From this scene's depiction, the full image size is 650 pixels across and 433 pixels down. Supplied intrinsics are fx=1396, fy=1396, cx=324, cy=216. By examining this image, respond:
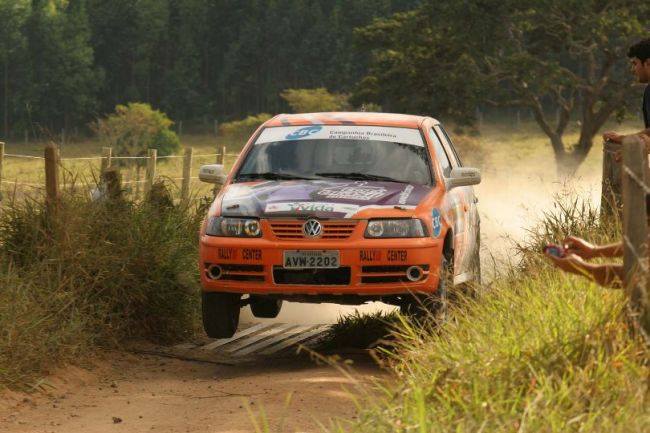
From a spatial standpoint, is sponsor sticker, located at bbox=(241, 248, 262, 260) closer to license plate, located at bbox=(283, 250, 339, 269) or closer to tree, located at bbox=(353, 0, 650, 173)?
license plate, located at bbox=(283, 250, 339, 269)

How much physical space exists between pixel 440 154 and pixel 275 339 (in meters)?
2.05

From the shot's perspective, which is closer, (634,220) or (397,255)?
(634,220)

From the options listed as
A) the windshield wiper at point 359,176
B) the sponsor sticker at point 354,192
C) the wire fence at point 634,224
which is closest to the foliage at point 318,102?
the windshield wiper at point 359,176

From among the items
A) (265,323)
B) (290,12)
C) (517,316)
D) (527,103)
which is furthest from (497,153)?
(517,316)

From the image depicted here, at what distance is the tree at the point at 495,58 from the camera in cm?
4344

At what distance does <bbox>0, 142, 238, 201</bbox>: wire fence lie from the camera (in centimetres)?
1145

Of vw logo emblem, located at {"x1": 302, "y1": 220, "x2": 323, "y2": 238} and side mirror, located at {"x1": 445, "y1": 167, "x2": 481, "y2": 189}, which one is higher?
side mirror, located at {"x1": 445, "y1": 167, "x2": 481, "y2": 189}

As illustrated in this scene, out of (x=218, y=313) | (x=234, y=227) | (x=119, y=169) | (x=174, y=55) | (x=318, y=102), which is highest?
(x=174, y=55)

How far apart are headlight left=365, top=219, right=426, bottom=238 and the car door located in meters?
0.57

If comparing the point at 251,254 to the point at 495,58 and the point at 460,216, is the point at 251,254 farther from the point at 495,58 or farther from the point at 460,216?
the point at 495,58

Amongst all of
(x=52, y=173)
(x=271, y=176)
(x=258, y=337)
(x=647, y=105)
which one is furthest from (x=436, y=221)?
(x=52, y=173)

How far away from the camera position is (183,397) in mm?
8695

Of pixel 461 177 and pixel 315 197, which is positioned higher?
pixel 461 177

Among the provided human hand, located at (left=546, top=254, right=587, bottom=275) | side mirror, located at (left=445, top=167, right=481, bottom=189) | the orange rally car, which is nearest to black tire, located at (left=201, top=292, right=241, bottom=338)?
the orange rally car
